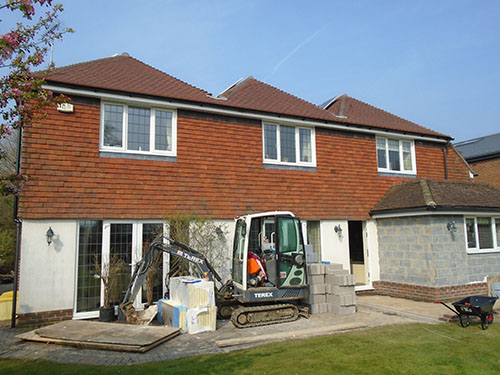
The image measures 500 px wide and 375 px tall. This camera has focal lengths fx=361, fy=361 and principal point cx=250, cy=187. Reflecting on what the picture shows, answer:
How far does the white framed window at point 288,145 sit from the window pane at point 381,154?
Answer: 118 inches

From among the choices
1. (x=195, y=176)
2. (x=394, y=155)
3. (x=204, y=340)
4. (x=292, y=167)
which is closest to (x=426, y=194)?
(x=394, y=155)

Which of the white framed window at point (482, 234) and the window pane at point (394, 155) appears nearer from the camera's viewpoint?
the white framed window at point (482, 234)

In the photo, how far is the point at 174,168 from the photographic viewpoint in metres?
10.2

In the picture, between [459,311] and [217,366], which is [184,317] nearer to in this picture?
[217,366]

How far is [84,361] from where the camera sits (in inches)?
229

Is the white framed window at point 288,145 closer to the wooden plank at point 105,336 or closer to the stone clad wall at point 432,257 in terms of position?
the stone clad wall at point 432,257

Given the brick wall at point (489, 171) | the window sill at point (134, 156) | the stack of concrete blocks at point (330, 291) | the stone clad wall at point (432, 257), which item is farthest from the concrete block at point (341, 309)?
the brick wall at point (489, 171)

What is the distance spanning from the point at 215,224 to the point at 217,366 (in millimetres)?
5299

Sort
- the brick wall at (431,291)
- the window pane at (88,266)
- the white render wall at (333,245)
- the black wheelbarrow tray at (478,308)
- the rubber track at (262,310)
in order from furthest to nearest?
1. the white render wall at (333,245)
2. the brick wall at (431,291)
3. the window pane at (88,266)
4. the rubber track at (262,310)
5. the black wheelbarrow tray at (478,308)

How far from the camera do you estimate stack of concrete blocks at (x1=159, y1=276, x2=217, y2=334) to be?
7.51m

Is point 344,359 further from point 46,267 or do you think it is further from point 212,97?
point 212,97

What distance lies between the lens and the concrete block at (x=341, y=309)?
9148mm

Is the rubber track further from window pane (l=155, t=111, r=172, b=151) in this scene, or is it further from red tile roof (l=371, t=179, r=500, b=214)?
red tile roof (l=371, t=179, r=500, b=214)

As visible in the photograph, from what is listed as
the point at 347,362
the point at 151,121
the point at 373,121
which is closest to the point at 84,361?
the point at 347,362
